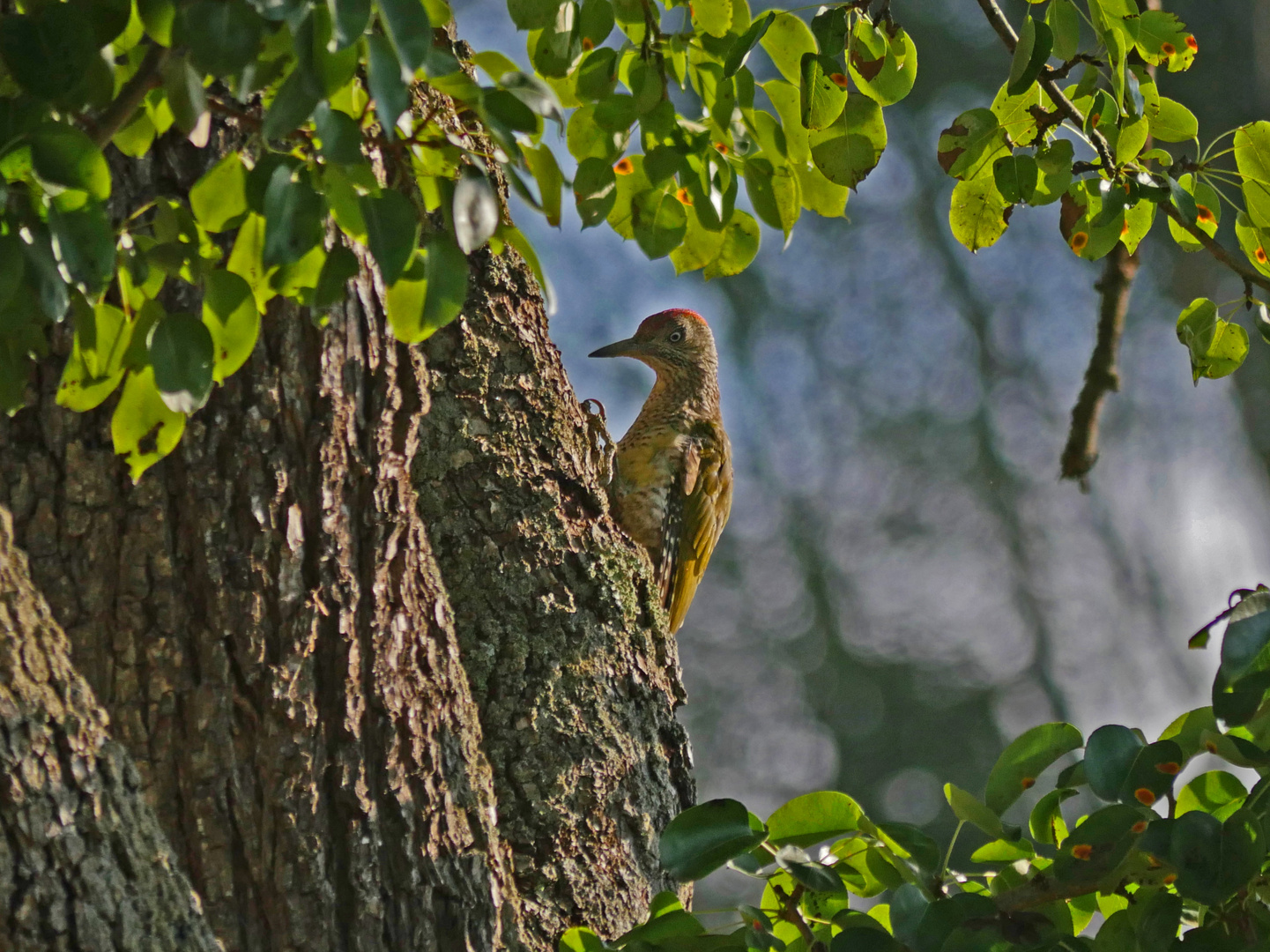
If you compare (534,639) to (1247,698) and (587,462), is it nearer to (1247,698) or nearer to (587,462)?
(587,462)

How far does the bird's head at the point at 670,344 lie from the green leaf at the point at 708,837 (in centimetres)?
284

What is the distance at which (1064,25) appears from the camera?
58.7 inches

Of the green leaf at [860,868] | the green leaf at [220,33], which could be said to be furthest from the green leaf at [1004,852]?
the green leaf at [220,33]

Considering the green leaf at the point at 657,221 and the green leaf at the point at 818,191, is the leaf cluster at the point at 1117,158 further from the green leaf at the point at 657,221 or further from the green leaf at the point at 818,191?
the green leaf at the point at 657,221

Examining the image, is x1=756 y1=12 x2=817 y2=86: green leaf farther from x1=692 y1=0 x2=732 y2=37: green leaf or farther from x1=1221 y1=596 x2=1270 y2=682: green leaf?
x1=1221 y1=596 x2=1270 y2=682: green leaf

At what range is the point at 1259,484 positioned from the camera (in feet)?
31.4

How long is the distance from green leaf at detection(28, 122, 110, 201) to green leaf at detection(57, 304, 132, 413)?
28 cm

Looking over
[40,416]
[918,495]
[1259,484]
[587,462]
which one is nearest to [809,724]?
[918,495]

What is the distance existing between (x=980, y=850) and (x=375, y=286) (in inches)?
40.7

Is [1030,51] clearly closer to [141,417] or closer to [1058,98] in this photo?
[1058,98]

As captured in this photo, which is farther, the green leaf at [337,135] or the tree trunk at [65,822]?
the tree trunk at [65,822]

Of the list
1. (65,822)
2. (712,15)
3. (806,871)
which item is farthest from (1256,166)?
(65,822)

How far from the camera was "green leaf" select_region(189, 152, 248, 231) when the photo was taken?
1129 mm

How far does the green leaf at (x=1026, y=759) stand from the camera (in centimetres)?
135
